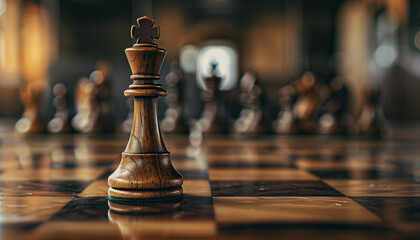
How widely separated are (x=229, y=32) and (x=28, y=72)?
4544 mm

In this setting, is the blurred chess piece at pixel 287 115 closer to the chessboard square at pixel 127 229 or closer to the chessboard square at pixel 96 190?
the chessboard square at pixel 96 190

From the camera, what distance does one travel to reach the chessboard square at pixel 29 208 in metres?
0.74

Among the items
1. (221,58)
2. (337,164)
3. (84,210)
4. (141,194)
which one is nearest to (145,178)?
(141,194)

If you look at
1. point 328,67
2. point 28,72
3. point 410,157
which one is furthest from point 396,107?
point 28,72

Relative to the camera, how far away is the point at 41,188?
104 centimetres

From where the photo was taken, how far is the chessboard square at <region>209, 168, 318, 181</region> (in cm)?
119

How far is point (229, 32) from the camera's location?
9.98 metres

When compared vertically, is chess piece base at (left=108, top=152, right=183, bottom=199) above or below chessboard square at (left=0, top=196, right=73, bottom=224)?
above

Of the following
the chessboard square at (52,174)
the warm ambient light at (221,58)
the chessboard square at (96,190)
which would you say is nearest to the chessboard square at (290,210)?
the chessboard square at (96,190)

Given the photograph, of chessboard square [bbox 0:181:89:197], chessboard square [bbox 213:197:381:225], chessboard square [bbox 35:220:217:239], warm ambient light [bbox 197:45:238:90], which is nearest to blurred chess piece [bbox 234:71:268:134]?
chessboard square [bbox 0:181:89:197]

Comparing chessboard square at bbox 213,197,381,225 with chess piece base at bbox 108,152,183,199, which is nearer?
chessboard square at bbox 213,197,381,225

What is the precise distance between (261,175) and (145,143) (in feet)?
1.39

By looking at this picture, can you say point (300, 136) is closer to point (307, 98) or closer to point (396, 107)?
point (307, 98)

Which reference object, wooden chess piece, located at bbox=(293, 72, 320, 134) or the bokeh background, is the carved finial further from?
the bokeh background
